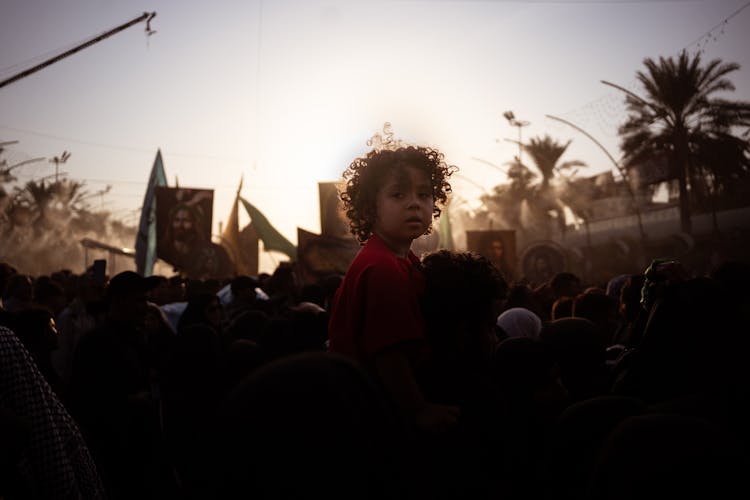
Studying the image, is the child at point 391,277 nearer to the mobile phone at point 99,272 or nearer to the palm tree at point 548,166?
the mobile phone at point 99,272

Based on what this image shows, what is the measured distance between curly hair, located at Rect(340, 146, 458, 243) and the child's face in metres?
0.04

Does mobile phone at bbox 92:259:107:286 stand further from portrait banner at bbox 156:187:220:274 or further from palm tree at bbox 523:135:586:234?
palm tree at bbox 523:135:586:234

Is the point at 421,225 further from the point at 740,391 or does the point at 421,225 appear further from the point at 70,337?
the point at 70,337

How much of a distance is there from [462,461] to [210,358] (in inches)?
135

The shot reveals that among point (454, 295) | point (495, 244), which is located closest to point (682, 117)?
point (495, 244)

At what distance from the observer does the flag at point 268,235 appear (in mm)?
21047

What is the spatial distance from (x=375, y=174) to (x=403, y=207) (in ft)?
0.78

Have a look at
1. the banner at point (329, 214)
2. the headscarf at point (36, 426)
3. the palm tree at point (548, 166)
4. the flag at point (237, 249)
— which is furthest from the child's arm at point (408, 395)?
the palm tree at point (548, 166)

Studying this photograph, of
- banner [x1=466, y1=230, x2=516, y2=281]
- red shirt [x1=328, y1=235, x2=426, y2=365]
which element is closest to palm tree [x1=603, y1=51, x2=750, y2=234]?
banner [x1=466, y1=230, x2=516, y2=281]

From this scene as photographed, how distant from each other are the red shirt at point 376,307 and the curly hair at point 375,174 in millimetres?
495

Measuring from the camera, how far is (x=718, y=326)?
204cm

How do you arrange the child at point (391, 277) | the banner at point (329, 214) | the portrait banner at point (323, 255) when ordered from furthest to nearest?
the banner at point (329, 214) < the portrait banner at point (323, 255) < the child at point (391, 277)

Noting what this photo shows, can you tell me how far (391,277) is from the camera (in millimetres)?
2070

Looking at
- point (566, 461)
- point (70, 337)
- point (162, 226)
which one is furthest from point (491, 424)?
point (162, 226)
